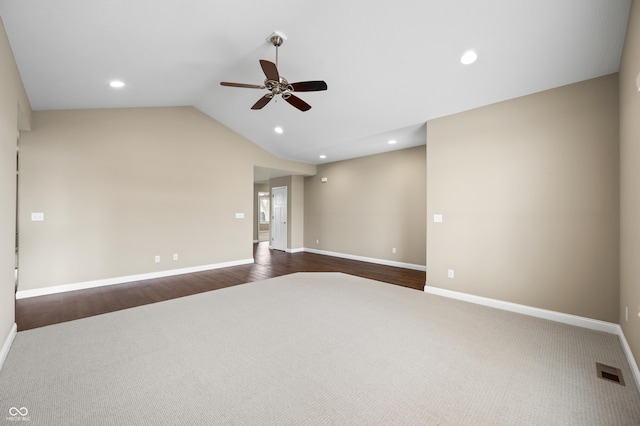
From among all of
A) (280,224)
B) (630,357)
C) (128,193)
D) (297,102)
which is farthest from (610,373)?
(280,224)

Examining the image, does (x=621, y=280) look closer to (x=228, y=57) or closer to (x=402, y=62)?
(x=402, y=62)

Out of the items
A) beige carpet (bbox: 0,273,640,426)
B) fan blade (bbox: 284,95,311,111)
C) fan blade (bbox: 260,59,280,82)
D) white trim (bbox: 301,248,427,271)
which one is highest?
fan blade (bbox: 260,59,280,82)

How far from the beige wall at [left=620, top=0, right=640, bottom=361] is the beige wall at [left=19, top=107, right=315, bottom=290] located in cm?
589

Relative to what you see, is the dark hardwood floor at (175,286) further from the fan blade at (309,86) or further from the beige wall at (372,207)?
the fan blade at (309,86)

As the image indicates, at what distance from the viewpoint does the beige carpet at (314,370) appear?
1.61 metres

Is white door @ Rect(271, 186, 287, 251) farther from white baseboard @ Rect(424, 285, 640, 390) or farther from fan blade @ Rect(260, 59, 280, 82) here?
fan blade @ Rect(260, 59, 280, 82)

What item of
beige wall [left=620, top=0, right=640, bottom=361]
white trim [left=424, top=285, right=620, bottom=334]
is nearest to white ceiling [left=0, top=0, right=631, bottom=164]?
beige wall [left=620, top=0, right=640, bottom=361]

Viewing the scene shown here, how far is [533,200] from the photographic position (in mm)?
3191

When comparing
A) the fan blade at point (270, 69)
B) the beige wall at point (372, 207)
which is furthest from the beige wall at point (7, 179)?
the beige wall at point (372, 207)

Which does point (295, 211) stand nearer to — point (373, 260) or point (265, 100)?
point (373, 260)

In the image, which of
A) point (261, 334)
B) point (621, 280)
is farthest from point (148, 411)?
point (621, 280)

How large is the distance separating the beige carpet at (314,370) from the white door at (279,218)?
16.6ft

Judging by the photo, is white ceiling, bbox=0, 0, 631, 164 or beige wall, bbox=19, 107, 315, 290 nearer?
white ceiling, bbox=0, 0, 631, 164

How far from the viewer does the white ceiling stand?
228 cm
